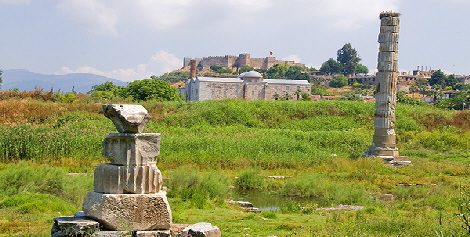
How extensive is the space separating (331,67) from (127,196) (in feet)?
357

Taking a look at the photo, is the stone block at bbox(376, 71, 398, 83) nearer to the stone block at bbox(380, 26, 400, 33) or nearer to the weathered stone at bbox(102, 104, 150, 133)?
the stone block at bbox(380, 26, 400, 33)

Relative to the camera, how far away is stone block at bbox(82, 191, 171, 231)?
20.2 feet

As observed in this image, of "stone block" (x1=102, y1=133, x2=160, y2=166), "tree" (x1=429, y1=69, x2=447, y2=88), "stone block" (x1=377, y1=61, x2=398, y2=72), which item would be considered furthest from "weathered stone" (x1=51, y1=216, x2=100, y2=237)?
"tree" (x1=429, y1=69, x2=447, y2=88)

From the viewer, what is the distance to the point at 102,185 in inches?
250

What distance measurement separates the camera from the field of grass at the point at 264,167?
888 centimetres

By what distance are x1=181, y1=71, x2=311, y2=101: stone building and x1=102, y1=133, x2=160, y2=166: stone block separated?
52.4 meters

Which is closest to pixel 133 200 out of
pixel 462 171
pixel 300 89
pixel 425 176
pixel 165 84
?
pixel 425 176

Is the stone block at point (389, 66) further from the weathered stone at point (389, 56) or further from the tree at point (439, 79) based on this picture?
the tree at point (439, 79)

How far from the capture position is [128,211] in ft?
20.4

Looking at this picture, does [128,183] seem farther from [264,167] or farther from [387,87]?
[387,87]

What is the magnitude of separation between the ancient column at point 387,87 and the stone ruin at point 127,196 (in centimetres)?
1550

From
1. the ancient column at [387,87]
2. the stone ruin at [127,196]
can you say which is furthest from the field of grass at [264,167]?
the stone ruin at [127,196]

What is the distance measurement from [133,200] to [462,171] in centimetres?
1563

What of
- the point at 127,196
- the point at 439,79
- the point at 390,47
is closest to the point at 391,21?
the point at 390,47
